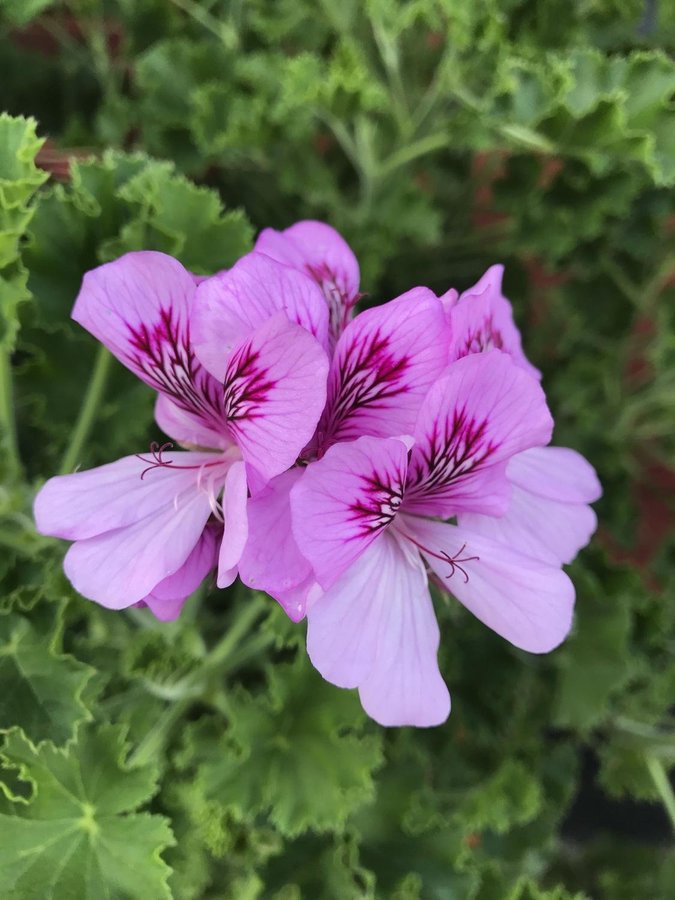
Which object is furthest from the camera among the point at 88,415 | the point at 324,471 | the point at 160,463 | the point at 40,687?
the point at 88,415

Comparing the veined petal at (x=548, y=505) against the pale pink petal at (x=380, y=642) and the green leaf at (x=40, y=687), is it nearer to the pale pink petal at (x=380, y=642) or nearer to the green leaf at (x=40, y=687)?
the pale pink petal at (x=380, y=642)

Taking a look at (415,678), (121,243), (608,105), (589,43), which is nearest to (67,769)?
(415,678)

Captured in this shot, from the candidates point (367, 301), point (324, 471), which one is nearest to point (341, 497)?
point (324, 471)

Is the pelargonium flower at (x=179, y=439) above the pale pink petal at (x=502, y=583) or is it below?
above

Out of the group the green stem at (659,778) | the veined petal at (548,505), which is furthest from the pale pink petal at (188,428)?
the green stem at (659,778)

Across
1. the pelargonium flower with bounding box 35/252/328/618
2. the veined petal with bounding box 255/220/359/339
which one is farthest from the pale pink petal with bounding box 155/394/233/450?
the veined petal with bounding box 255/220/359/339

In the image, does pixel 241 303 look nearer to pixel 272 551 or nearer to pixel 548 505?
pixel 272 551
